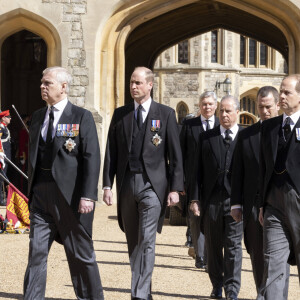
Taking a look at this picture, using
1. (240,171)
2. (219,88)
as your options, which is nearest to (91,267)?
(240,171)

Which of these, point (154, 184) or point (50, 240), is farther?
point (154, 184)

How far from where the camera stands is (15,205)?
37.4 ft

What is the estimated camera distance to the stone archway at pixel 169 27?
Result: 16344 millimetres

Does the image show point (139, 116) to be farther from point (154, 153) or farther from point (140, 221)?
point (140, 221)

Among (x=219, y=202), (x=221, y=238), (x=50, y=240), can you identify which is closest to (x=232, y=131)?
(x=219, y=202)

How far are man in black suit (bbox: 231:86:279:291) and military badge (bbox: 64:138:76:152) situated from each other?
1146 millimetres

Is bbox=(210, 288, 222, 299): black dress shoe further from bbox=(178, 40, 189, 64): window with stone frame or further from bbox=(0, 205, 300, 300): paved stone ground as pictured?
bbox=(178, 40, 189, 64): window with stone frame

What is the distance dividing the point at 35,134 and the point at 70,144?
28 cm

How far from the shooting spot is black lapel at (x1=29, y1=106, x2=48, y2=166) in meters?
5.80

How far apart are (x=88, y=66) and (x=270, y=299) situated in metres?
11.3

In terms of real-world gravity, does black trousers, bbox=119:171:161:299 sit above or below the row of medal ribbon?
below

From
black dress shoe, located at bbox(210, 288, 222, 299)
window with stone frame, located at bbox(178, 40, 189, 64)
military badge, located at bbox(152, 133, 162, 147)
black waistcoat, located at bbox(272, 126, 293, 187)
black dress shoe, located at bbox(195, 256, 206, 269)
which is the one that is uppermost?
window with stone frame, located at bbox(178, 40, 189, 64)

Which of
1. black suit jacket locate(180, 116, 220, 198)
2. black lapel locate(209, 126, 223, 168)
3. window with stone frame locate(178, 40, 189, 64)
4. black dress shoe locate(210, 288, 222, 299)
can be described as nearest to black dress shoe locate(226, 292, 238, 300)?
black dress shoe locate(210, 288, 222, 299)

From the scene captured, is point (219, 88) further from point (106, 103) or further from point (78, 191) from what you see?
point (78, 191)
